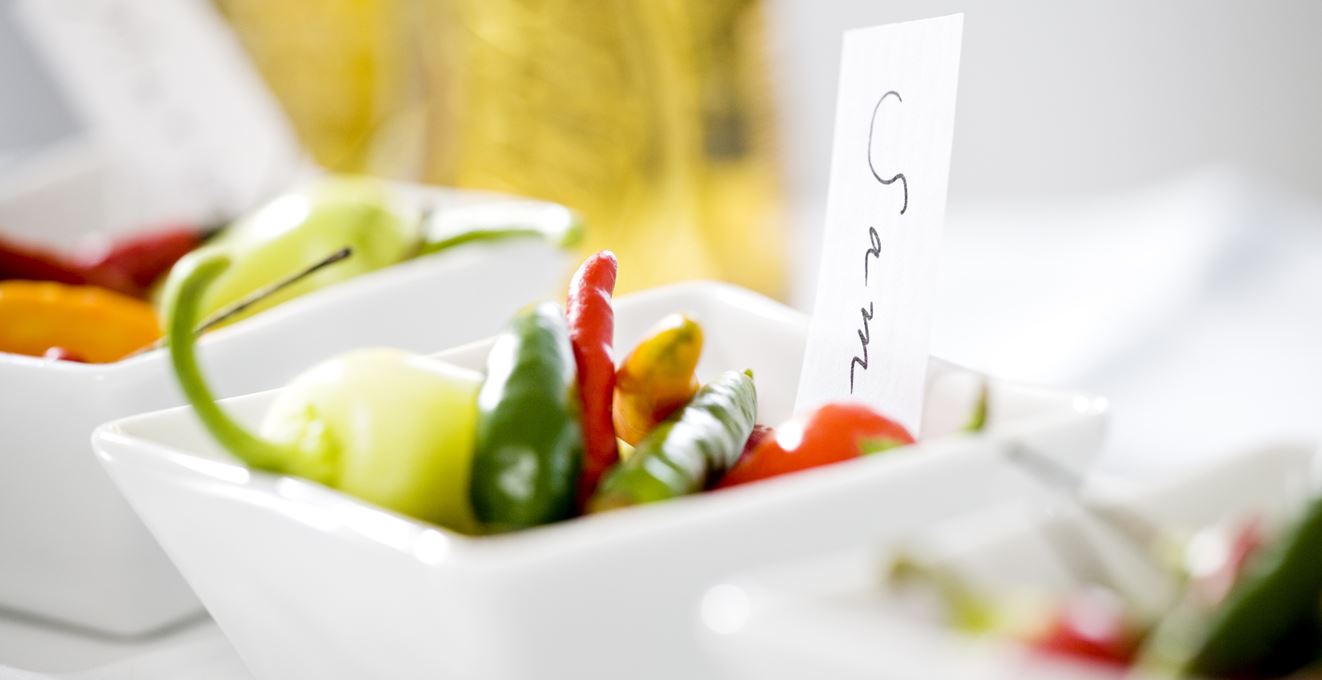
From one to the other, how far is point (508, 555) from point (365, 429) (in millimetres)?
105

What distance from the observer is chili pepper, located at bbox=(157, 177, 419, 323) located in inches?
29.4

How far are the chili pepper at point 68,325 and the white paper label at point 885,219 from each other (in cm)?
39

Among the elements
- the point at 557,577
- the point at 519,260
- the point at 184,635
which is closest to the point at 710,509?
the point at 557,577

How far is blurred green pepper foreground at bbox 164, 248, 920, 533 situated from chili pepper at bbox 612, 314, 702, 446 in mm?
30

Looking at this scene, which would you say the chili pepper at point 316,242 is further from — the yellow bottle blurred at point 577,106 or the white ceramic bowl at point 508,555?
the yellow bottle blurred at point 577,106

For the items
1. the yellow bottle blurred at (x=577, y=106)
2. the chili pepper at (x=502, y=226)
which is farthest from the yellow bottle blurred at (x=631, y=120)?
the chili pepper at (x=502, y=226)

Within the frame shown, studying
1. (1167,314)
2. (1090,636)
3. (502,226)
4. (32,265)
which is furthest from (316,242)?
(1167,314)

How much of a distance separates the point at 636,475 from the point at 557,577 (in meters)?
0.07

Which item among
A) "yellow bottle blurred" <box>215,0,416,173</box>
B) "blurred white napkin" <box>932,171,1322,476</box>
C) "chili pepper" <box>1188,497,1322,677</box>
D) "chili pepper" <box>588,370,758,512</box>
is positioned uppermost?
"yellow bottle blurred" <box>215,0,416,173</box>

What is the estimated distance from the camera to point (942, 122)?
1.47 ft

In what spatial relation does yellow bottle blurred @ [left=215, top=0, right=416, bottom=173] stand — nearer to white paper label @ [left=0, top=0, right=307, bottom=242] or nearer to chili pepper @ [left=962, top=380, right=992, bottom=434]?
white paper label @ [left=0, top=0, right=307, bottom=242]

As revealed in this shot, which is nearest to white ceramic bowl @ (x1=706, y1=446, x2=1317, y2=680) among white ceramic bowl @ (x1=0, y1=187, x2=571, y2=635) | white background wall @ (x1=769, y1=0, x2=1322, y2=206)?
white ceramic bowl @ (x1=0, y1=187, x2=571, y2=635)

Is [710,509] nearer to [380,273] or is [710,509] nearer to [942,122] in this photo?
[942,122]

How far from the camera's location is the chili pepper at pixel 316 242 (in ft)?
2.45
